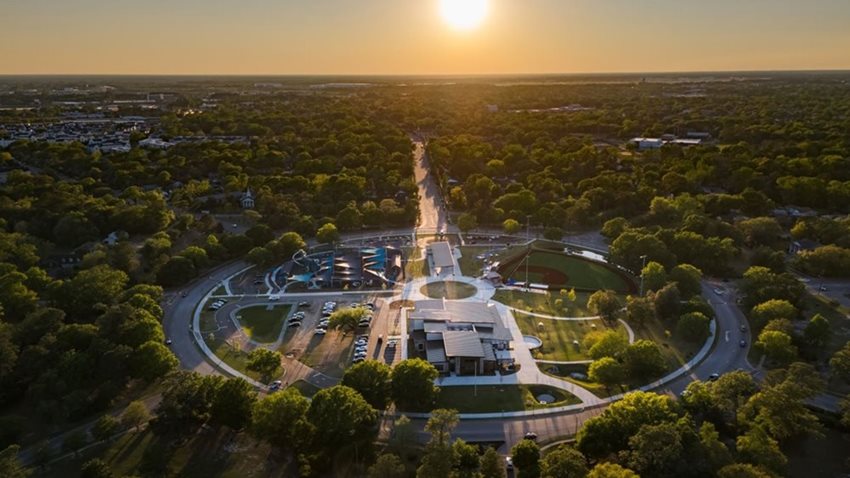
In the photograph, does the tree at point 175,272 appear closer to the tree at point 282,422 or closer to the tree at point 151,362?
the tree at point 151,362

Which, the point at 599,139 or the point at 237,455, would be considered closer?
the point at 237,455

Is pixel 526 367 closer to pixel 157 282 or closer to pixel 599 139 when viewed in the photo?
pixel 157 282

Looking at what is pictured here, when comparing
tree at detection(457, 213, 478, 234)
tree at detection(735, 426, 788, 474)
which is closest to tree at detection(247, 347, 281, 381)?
tree at detection(735, 426, 788, 474)

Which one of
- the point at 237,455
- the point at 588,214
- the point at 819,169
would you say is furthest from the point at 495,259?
the point at 819,169

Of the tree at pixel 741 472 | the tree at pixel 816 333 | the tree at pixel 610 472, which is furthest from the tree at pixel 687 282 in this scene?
the tree at pixel 610 472

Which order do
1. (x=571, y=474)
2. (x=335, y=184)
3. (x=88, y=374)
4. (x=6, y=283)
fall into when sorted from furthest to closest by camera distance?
(x=335, y=184) → (x=6, y=283) → (x=88, y=374) → (x=571, y=474)
